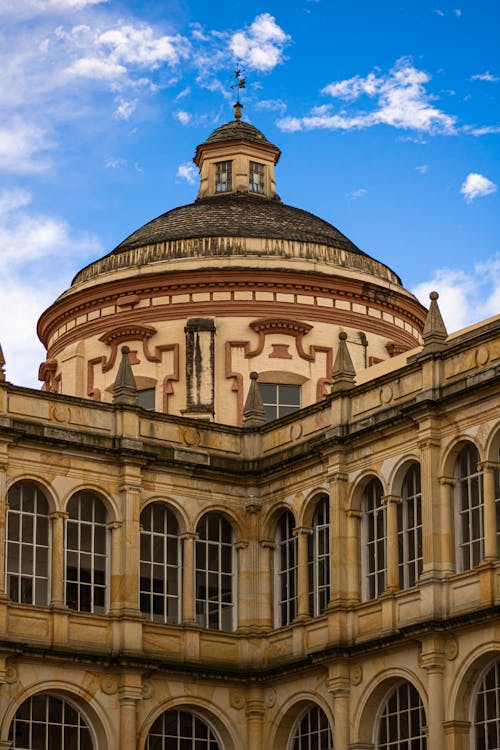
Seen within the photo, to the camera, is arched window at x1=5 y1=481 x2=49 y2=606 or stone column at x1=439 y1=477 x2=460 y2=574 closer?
stone column at x1=439 y1=477 x2=460 y2=574

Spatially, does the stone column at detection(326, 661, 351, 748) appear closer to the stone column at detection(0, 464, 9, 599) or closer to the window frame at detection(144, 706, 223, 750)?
the window frame at detection(144, 706, 223, 750)

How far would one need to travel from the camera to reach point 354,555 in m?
45.5

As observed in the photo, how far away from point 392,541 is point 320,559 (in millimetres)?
3216

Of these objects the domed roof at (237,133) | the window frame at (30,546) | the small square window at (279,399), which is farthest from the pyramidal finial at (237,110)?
the window frame at (30,546)

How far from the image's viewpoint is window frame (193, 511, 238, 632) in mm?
48031

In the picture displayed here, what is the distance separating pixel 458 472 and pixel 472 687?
493 cm

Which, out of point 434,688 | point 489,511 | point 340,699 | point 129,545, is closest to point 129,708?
point 129,545

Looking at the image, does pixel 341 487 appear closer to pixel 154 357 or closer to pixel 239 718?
pixel 239 718

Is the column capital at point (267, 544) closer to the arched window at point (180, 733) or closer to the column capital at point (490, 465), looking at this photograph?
the arched window at point (180, 733)

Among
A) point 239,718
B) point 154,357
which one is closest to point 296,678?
point 239,718

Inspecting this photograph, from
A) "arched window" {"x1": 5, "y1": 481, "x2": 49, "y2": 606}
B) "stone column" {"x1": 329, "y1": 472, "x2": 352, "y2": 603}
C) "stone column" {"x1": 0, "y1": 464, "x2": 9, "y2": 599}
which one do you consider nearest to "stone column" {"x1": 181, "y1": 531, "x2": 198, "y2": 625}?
"arched window" {"x1": 5, "y1": 481, "x2": 49, "y2": 606}

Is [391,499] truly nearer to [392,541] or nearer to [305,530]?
[392,541]

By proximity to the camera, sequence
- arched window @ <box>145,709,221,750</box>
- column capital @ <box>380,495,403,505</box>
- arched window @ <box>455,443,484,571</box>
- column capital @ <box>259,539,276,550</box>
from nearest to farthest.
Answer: arched window @ <box>455,443,484,571</box> < column capital @ <box>380,495,403,505</box> < arched window @ <box>145,709,221,750</box> < column capital @ <box>259,539,276,550</box>

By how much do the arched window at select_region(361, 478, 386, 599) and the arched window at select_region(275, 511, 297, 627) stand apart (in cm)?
286
